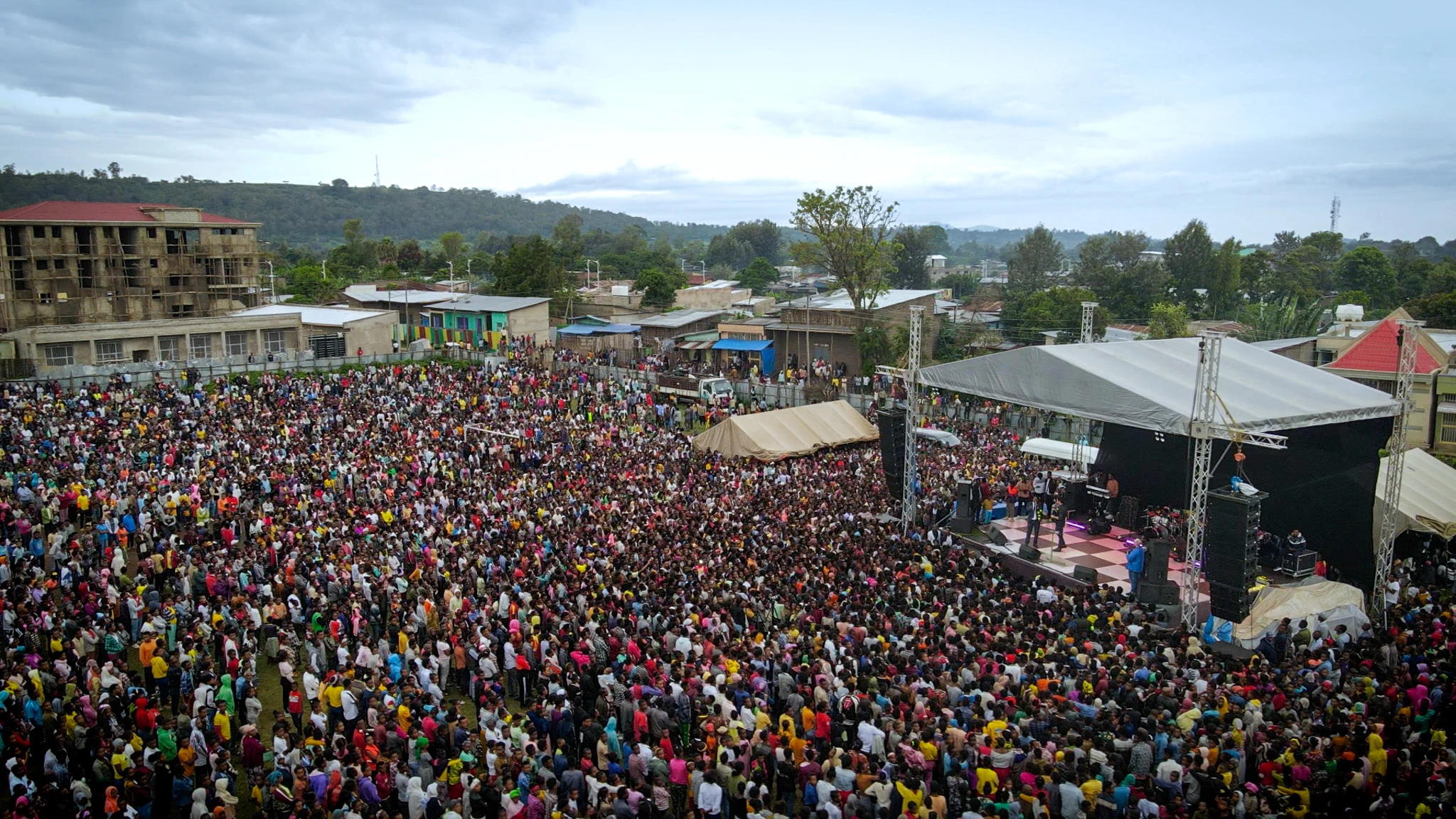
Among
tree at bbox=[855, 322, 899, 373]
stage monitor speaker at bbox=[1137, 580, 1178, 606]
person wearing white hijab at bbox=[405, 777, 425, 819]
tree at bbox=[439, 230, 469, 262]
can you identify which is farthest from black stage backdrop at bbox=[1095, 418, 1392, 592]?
tree at bbox=[439, 230, 469, 262]

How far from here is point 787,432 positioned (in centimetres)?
2345

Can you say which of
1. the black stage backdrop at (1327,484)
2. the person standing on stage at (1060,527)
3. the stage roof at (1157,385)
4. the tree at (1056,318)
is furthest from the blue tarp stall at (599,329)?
the black stage backdrop at (1327,484)

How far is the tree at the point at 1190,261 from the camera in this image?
49.7 m

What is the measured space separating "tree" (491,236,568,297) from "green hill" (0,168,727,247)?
70.0m

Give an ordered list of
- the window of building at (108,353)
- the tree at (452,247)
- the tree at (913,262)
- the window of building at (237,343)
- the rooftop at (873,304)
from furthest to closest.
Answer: the tree at (452,247) < the tree at (913,262) < the rooftop at (873,304) < the window of building at (237,343) < the window of building at (108,353)

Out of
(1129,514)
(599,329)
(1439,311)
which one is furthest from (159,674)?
(1439,311)

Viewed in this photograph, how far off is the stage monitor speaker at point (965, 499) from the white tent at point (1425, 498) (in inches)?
255

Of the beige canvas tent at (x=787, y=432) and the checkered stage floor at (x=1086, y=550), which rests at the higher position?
the beige canvas tent at (x=787, y=432)

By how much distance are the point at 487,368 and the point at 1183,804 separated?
82.2 ft

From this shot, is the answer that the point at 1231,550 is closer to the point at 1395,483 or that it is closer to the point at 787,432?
the point at 1395,483

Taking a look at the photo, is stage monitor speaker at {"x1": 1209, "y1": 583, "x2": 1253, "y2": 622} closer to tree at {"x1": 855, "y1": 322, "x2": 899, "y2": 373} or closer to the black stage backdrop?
the black stage backdrop

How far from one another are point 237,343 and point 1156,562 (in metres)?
29.8

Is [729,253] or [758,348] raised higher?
[729,253]

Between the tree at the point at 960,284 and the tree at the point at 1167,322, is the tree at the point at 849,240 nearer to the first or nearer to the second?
the tree at the point at 1167,322
